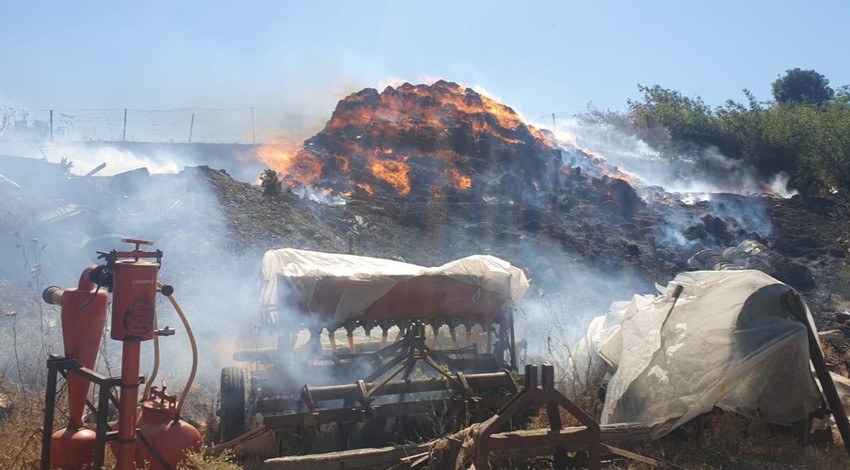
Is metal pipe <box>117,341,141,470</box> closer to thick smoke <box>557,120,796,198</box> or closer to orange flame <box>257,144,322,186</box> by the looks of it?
orange flame <box>257,144,322,186</box>

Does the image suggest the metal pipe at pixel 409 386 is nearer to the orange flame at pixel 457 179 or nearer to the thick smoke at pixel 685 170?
the orange flame at pixel 457 179

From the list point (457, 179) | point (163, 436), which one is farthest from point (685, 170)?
point (163, 436)

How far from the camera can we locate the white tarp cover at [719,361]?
22.0 ft

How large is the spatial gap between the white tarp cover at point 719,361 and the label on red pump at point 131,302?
5205 mm

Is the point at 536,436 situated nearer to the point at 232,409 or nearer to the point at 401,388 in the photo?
the point at 401,388

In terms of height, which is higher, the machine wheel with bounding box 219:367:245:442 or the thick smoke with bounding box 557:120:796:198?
the thick smoke with bounding box 557:120:796:198

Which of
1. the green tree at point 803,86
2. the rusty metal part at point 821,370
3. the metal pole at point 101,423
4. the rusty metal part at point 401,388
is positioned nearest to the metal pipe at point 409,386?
the rusty metal part at point 401,388

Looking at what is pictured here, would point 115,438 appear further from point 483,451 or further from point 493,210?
point 493,210

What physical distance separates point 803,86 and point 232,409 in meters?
55.0

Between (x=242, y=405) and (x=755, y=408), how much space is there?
5.61 meters

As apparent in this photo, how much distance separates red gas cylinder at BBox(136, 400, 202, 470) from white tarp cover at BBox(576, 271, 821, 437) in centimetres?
467

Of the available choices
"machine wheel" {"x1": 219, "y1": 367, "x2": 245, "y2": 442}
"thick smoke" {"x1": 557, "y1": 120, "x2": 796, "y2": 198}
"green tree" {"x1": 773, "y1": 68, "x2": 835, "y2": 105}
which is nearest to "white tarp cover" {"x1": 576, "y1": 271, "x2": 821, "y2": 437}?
"machine wheel" {"x1": 219, "y1": 367, "x2": 245, "y2": 442}

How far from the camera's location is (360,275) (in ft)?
25.3

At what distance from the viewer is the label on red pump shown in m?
4.48
